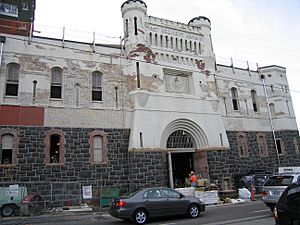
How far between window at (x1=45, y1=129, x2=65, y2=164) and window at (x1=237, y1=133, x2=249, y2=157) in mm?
15231

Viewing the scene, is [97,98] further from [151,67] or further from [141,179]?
[141,179]

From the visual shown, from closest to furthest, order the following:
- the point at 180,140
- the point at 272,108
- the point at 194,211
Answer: the point at 194,211 → the point at 180,140 → the point at 272,108

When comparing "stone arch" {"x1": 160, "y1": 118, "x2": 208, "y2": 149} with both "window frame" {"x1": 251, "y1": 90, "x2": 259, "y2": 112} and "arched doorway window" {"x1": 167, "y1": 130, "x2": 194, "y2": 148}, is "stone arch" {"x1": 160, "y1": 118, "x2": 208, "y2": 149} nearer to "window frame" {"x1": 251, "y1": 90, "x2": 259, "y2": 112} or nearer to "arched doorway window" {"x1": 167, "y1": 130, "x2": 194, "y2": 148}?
"arched doorway window" {"x1": 167, "y1": 130, "x2": 194, "y2": 148}

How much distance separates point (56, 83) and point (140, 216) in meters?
12.0

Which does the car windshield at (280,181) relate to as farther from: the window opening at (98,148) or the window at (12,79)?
the window at (12,79)

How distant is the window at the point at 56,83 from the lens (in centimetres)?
1942

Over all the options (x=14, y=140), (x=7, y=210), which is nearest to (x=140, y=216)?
(x=7, y=210)

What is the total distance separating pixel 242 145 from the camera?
2548 cm

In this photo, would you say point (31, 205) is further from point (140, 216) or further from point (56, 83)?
point (56, 83)

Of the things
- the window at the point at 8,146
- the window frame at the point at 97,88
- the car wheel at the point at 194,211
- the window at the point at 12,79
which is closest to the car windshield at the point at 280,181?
the car wheel at the point at 194,211

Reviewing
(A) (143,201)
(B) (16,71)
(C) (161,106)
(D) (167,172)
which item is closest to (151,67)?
(C) (161,106)

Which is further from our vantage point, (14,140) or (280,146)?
(280,146)

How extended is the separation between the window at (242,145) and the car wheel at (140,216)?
15.7 meters

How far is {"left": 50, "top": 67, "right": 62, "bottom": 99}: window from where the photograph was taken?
19.4 meters
